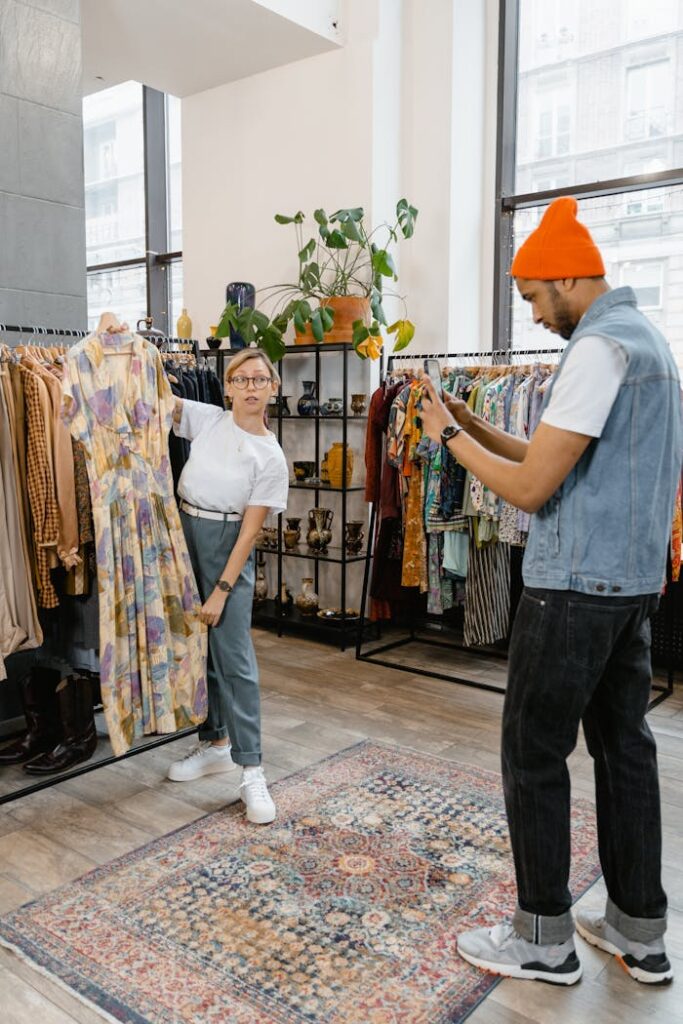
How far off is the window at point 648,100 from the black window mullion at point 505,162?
0.66m

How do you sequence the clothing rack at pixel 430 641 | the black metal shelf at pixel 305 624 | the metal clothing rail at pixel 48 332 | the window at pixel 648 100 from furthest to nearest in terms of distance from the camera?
the black metal shelf at pixel 305 624, the window at pixel 648 100, the clothing rack at pixel 430 641, the metal clothing rail at pixel 48 332

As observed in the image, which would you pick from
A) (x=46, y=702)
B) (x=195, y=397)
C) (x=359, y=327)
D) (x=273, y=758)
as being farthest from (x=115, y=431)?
(x=359, y=327)

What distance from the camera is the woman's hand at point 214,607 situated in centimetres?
268

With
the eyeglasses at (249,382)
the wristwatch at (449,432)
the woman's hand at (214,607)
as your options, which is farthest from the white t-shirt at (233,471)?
the wristwatch at (449,432)

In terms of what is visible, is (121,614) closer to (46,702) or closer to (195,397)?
(46,702)

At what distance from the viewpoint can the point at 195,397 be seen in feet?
10.5

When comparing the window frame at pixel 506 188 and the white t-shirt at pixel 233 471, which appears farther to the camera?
the window frame at pixel 506 188

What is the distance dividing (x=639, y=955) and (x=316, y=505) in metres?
3.31

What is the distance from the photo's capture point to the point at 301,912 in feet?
7.18

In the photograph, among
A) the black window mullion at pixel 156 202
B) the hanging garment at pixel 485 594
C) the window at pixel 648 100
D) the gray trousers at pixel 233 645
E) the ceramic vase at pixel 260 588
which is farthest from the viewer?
the black window mullion at pixel 156 202

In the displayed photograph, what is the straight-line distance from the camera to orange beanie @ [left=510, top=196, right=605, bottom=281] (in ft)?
5.47

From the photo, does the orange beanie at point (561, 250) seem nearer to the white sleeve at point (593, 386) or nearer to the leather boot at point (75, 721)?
the white sleeve at point (593, 386)

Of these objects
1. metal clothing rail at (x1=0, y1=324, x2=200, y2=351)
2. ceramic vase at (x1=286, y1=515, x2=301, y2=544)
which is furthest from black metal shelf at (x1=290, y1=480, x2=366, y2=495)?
metal clothing rail at (x1=0, y1=324, x2=200, y2=351)

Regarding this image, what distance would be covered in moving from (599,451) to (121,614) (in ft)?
5.37
